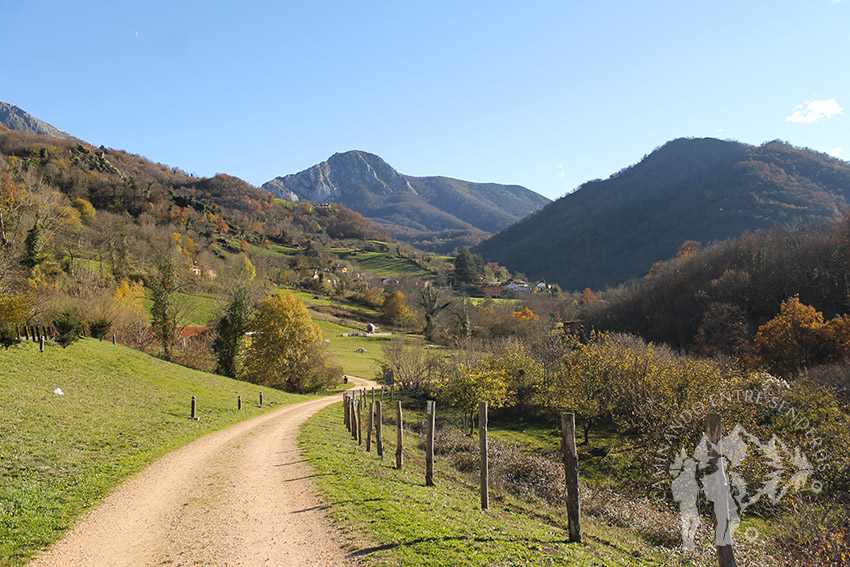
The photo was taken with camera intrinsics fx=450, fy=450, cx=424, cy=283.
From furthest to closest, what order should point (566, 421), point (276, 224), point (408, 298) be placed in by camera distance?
point (276, 224) < point (408, 298) < point (566, 421)

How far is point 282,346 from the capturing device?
165 ft

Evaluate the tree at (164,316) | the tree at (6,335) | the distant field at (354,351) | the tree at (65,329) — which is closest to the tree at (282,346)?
the distant field at (354,351)

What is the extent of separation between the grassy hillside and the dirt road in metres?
0.67

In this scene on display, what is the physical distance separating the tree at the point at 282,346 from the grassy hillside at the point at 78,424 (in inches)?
607

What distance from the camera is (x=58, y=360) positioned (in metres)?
24.5

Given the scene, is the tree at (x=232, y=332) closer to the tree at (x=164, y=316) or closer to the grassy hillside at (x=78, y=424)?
the tree at (x=164, y=316)

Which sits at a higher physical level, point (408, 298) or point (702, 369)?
point (408, 298)

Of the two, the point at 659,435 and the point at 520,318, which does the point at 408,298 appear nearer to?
the point at 520,318

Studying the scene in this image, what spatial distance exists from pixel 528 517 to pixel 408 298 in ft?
372

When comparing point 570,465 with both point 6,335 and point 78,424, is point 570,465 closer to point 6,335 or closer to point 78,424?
point 78,424

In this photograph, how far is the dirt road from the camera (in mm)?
7684

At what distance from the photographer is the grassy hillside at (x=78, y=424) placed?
30.4 feet

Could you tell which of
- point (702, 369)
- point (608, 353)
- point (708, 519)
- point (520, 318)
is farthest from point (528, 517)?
point (520, 318)

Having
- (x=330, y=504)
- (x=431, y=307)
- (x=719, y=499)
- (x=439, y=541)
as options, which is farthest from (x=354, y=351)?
(x=719, y=499)
